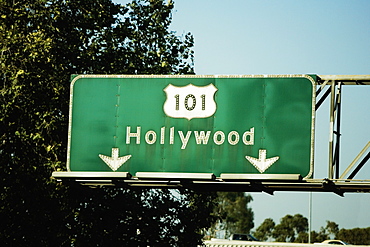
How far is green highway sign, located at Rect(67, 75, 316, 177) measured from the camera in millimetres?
21219

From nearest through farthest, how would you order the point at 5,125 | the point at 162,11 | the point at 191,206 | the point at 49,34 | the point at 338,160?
the point at 338,160
the point at 5,125
the point at 49,34
the point at 191,206
the point at 162,11

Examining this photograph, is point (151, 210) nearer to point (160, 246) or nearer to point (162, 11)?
point (160, 246)

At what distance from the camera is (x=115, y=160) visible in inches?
882

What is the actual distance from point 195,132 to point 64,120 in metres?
8.70

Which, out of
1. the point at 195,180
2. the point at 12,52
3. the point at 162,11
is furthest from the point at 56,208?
the point at 162,11

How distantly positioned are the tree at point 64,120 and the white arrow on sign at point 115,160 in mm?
5512

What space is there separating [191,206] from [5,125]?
328 inches

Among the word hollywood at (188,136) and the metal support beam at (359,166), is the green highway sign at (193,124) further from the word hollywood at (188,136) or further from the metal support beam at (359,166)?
the metal support beam at (359,166)

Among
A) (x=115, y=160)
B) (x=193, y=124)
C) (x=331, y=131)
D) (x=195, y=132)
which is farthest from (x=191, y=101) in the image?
(x=331, y=131)

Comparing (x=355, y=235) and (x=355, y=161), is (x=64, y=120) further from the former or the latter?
(x=355, y=235)

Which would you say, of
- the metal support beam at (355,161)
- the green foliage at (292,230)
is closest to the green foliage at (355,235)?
the green foliage at (292,230)

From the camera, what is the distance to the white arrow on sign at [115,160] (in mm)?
22344

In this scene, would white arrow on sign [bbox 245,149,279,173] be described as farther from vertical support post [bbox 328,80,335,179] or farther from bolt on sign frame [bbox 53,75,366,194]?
vertical support post [bbox 328,80,335,179]

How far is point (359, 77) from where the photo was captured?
70.1 feet
